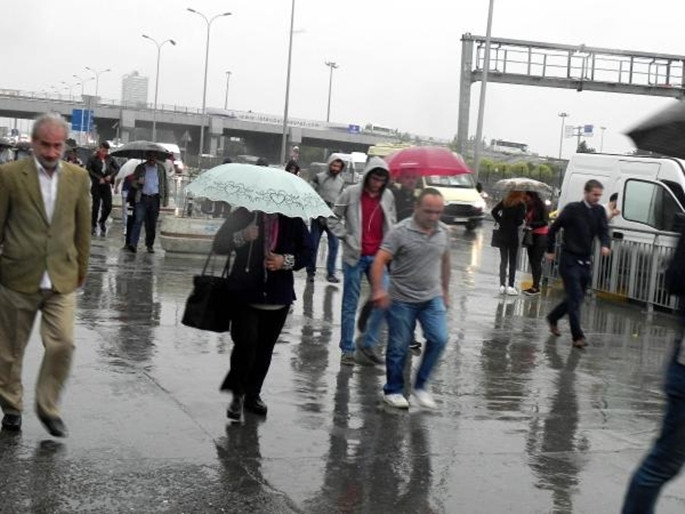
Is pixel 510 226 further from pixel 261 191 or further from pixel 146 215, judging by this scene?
pixel 261 191

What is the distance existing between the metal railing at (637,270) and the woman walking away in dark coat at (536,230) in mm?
921

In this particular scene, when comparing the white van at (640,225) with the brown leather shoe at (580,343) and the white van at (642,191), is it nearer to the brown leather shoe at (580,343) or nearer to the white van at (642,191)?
the white van at (642,191)

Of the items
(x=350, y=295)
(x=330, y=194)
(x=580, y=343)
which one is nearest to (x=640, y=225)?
(x=330, y=194)

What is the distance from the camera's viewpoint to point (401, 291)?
772cm

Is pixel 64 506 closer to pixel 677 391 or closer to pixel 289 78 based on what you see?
pixel 677 391

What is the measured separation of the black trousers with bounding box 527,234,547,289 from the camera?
51.7 ft

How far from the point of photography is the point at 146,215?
1709cm

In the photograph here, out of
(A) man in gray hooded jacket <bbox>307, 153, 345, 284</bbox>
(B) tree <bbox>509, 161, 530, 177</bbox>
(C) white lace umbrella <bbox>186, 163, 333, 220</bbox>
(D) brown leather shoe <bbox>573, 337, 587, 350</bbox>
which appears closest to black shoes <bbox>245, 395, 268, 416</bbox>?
(C) white lace umbrella <bbox>186, 163, 333, 220</bbox>

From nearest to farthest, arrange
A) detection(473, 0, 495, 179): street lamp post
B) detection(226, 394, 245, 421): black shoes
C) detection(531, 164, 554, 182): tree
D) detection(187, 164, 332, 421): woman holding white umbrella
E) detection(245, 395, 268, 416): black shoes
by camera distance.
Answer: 1. detection(187, 164, 332, 421): woman holding white umbrella
2. detection(226, 394, 245, 421): black shoes
3. detection(245, 395, 268, 416): black shoes
4. detection(473, 0, 495, 179): street lamp post
5. detection(531, 164, 554, 182): tree

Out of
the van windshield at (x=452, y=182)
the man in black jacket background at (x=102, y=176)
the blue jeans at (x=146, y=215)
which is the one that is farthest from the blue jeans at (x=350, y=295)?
the van windshield at (x=452, y=182)

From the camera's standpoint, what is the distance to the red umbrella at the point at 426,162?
1045cm

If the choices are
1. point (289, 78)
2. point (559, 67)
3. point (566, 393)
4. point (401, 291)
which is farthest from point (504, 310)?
point (289, 78)

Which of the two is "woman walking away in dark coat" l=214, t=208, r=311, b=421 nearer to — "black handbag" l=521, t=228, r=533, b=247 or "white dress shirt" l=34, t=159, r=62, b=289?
"white dress shirt" l=34, t=159, r=62, b=289

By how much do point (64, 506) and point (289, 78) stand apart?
1709 inches
